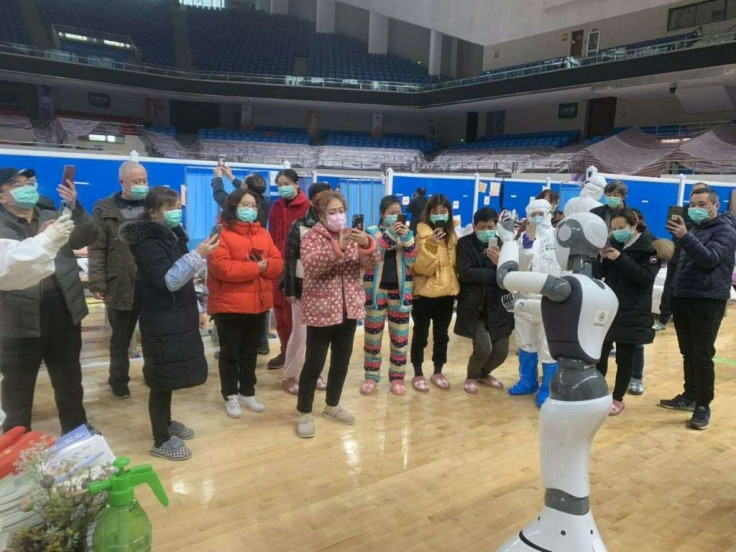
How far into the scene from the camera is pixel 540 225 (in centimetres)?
322

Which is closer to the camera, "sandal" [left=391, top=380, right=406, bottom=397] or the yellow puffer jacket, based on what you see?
the yellow puffer jacket

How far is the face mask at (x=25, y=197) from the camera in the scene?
2.18 meters

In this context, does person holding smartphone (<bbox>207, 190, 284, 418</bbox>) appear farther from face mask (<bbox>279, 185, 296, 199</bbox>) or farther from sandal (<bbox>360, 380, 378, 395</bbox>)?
sandal (<bbox>360, 380, 378, 395</bbox>)

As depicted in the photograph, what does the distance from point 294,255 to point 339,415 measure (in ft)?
3.16

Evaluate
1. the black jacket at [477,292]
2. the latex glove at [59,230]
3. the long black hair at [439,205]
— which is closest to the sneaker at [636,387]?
the black jacket at [477,292]

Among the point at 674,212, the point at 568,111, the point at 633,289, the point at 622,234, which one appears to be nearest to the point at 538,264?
the point at 622,234

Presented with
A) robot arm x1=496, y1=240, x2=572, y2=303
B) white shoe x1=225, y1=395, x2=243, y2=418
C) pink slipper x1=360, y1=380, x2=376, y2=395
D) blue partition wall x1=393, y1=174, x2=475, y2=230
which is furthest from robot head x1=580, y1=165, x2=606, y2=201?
white shoe x1=225, y1=395, x2=243, y2=418

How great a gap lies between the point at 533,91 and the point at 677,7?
346 cm

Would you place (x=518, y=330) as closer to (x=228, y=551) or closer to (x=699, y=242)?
(x=699, y=242)

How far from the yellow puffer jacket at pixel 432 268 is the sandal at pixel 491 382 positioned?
0.73 m

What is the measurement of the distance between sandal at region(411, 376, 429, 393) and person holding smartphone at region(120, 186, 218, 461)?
1.58 metres

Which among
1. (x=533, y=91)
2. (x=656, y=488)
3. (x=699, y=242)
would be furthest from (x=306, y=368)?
(x=533, y=91)

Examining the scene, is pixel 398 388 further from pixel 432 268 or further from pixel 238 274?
pixel 238 274

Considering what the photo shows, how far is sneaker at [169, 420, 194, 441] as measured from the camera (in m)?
2.81
